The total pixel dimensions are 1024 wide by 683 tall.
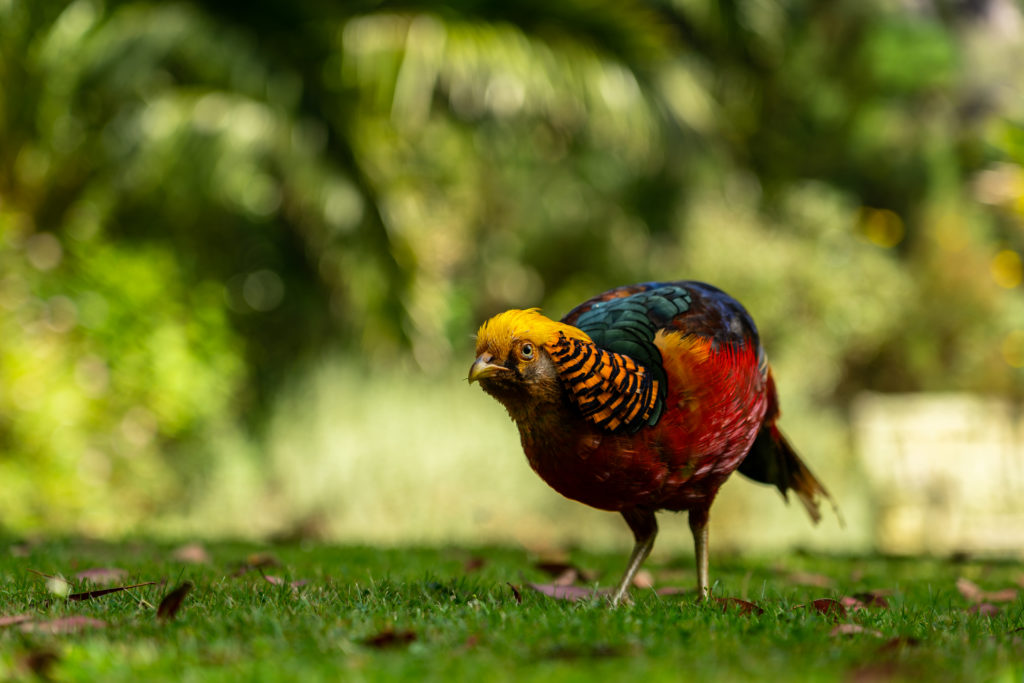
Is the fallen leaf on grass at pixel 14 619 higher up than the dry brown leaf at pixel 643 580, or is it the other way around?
the fallen leaf on grass at pixel 14 619

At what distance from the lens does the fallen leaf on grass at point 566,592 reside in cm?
351

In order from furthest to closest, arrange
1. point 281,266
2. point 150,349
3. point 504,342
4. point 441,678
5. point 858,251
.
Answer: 1. point 858,251
2. point 281,266
3. point 150,349
4. point 504,342
5. point 441,678

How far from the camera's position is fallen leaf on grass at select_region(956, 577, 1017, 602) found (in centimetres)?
426

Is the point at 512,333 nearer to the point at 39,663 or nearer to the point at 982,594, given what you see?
the point at 39,663

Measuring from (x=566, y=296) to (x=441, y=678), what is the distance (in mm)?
10951

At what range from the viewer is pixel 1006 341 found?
48.8 ft

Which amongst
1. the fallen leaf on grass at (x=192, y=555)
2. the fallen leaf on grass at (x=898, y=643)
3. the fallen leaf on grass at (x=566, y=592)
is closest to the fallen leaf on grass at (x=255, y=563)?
the fallen leaf on grass at (x=192, y=555)

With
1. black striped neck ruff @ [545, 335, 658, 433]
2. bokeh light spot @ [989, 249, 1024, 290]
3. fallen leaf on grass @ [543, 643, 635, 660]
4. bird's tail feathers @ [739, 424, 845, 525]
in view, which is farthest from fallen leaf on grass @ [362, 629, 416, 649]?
bokeh light spot @ [989, 249, 1024, 290]

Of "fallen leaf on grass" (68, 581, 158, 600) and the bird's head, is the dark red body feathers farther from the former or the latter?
"fallen leaf on grass" (68, 581, 158, 600)

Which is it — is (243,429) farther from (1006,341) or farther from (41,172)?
(1006,341)

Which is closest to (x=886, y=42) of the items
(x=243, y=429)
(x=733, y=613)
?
(x=243, y=429)

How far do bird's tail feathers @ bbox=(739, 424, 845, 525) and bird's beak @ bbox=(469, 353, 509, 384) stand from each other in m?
1.55

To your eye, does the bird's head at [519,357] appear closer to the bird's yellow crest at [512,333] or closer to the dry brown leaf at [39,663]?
the bird's yellow crest at [512,333]

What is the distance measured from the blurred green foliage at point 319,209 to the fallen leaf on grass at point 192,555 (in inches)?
133
